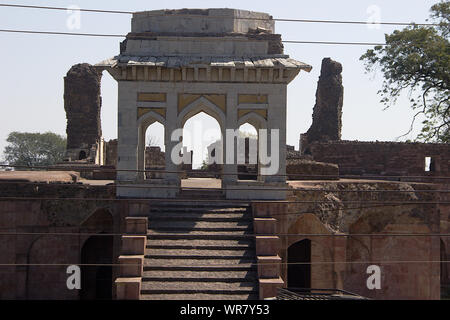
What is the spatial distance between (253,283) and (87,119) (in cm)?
2085

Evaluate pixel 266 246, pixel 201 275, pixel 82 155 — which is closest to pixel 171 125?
pixel 266 246

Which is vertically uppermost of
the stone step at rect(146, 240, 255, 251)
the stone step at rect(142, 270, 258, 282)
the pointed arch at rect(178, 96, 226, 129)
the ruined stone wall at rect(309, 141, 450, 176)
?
the pointed arch at rect(178, 96, 226, 129)

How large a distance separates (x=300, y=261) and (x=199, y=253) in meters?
6.36

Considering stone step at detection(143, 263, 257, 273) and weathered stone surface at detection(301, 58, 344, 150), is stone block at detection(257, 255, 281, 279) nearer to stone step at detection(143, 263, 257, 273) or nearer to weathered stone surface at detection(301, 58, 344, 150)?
stone step at detection(143, 263, 257, 273)

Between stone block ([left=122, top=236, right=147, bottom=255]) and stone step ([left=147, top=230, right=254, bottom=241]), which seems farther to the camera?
stone step ([left=147, top=230, right=254, bottom=241])

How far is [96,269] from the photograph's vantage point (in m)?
18.6

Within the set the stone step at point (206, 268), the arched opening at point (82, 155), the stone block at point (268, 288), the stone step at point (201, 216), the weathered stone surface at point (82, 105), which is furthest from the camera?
the arched opening at point (82, 155)

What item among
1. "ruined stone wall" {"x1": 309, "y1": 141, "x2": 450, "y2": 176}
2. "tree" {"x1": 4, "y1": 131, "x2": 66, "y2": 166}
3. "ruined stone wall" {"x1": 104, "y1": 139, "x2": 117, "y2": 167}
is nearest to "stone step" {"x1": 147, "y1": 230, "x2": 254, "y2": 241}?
"ruined stone wall" {"x1": 309, "y1": 141, "x2": 450, "y2": 176}

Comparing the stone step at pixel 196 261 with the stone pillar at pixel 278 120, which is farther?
the stone pillar at pixel 278 120

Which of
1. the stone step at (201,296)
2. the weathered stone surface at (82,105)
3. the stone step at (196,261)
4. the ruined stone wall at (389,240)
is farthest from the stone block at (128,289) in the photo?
the weathered stone surface at (82,105)

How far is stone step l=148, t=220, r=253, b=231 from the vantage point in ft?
46.9

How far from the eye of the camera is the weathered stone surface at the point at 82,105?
30.9 meters

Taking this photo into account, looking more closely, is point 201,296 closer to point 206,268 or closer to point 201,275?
point 201,275

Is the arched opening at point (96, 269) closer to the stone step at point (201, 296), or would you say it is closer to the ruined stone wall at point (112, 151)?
the stone step at point (201, 296)
